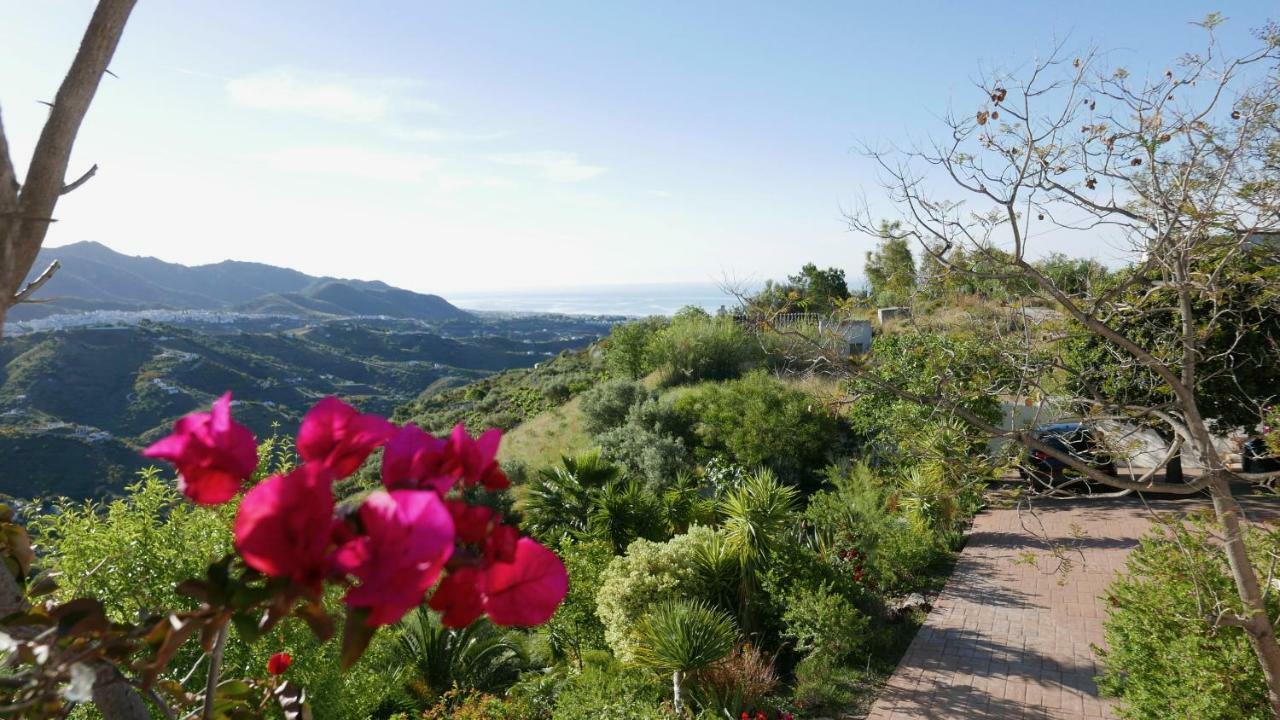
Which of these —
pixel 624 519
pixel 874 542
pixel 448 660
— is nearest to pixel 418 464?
pixel 448 660

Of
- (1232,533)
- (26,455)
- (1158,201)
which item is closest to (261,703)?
(1232,533)

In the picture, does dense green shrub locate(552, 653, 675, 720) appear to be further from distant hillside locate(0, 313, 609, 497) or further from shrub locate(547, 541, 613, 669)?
distant hillside locate(0, 313, 609, 497)

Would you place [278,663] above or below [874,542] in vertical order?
above

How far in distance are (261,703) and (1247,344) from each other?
40.4 ft

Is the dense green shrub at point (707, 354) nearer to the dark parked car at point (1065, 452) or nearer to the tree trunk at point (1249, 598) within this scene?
the dark parked car at point (1065, 452)

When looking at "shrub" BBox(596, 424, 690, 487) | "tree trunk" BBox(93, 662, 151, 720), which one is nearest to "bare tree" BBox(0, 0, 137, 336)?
"tree trunk" BBox(93, 662, 151, 720)

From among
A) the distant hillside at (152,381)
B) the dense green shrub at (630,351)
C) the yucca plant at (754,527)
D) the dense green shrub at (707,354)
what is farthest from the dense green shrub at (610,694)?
the dense green shrub at (630,351)

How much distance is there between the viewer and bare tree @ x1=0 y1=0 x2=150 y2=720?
1.04m

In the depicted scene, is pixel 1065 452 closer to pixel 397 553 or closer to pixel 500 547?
pixel 500 547

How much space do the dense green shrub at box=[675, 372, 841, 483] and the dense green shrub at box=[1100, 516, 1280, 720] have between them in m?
6.43

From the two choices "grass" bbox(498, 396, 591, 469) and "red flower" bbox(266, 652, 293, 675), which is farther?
"grass" bbox(498, 396, 591, 469)

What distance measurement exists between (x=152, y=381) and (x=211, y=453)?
35.3 meters

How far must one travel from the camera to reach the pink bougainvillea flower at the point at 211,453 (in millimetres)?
660

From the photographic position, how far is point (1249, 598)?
376 cm
